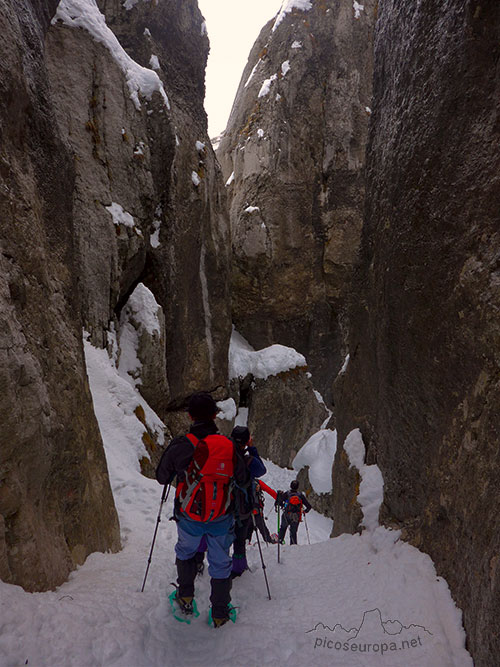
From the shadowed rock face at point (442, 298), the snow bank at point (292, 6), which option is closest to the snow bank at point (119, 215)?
the shadowed rock face at point (442, 298)

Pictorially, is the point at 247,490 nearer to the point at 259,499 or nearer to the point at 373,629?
the point at 259,499

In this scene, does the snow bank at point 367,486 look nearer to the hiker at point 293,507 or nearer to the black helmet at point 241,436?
the black helmet at point 241,436

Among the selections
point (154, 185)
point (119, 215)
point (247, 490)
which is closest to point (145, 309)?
point (119, 215)

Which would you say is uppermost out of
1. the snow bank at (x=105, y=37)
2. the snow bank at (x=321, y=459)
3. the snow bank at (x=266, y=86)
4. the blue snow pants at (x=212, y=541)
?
the snow bank at (x=266, y=86)

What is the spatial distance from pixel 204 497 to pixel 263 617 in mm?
1177

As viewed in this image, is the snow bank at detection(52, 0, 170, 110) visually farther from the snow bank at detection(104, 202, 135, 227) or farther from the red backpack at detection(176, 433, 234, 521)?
the red backpack at detection(176, 433, 234, 521)

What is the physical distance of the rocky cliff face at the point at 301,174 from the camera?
869 inches

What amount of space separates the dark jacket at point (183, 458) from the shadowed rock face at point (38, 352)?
3.08 feet

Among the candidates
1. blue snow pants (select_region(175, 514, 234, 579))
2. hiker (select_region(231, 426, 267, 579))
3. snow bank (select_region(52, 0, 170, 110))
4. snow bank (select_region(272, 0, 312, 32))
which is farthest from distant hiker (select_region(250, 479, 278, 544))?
snow bank (select_region(272, 0, 312, 32))

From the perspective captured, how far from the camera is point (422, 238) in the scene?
4.13 meters

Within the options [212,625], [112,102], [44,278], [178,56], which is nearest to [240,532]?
[212,625]

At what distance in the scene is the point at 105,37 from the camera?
34.7ft

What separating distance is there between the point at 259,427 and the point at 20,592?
16.6 meters

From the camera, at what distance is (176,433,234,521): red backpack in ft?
9.91
